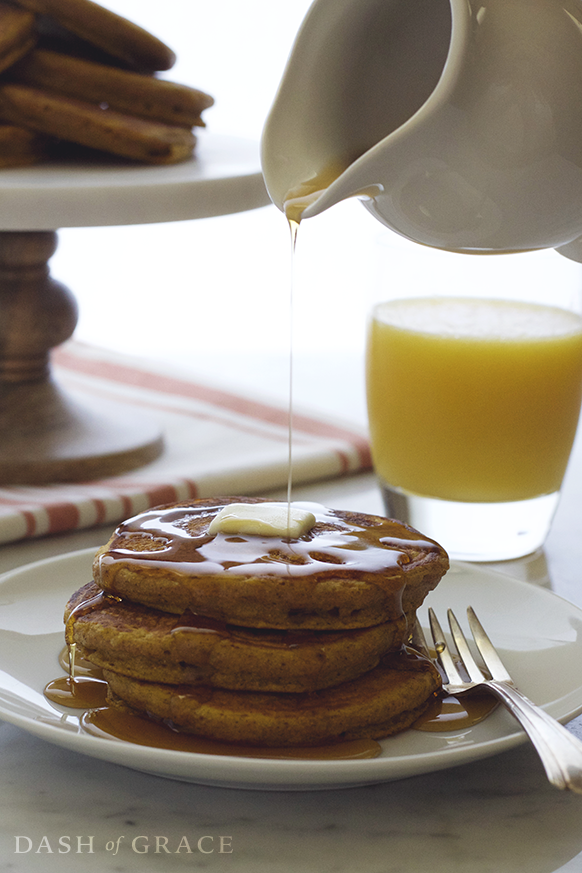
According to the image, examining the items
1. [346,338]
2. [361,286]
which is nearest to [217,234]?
[361,286]

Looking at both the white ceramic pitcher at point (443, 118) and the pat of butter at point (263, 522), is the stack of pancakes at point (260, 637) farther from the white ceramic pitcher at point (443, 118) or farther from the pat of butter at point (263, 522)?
the white ceramic pitcher at point (443, 118)

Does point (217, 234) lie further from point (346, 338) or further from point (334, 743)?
point (334, 743)

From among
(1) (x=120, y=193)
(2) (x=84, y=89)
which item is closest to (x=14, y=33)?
(2) (x=84, y=89)

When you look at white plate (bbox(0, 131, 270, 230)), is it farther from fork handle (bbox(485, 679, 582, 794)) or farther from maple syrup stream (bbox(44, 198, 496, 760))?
fork handle (bbox(485, 679, 582, 794))

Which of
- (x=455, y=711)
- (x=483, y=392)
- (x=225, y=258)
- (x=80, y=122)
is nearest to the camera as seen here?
(x=455, y=711)

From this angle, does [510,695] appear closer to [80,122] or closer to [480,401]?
[480,401]

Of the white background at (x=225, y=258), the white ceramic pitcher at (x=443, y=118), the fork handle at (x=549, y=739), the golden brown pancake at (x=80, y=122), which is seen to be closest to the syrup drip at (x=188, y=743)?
the fork handle at (x=549, y=739)

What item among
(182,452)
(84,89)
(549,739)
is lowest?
(182,452)
